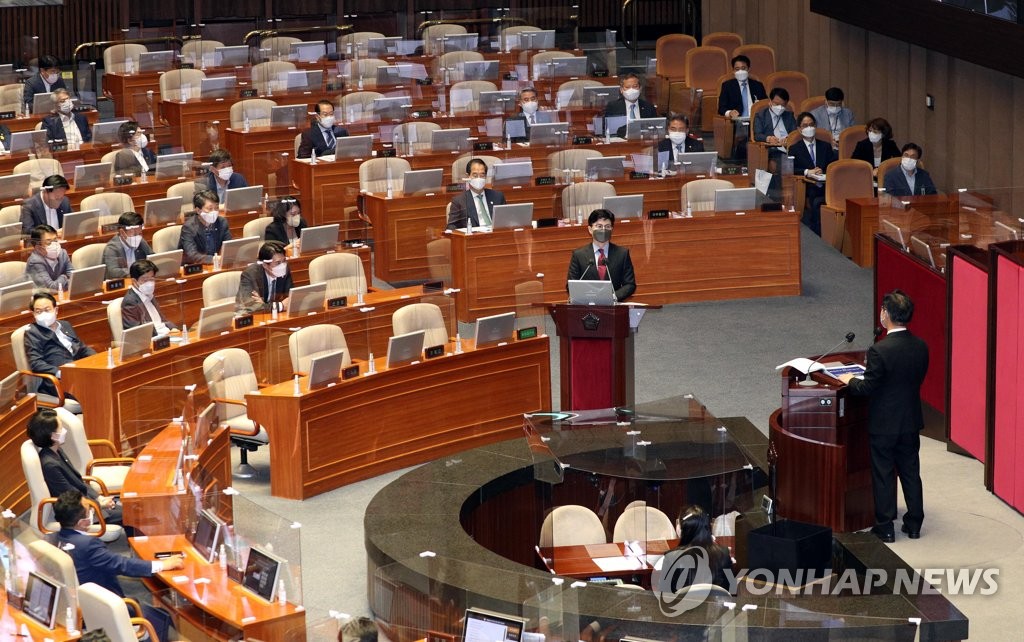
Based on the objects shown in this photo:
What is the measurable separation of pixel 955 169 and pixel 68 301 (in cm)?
888

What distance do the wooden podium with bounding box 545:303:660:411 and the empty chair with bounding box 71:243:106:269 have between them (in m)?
4.36

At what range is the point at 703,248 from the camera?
563 inches

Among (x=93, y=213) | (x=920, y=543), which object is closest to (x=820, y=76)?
(x=93, y=213)

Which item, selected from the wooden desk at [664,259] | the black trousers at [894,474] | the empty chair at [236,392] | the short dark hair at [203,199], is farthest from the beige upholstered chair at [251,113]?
the black trousers at [894,474]

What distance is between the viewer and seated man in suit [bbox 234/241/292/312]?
39.1 feet

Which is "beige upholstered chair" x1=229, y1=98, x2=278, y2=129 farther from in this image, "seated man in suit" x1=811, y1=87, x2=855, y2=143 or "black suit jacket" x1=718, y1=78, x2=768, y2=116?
"seated man in suit" x1=811, y1=87, x2=855, y2=143

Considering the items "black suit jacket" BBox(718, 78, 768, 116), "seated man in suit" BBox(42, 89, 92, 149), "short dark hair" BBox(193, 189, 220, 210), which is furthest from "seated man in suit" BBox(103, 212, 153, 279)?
"black suit jacket" BBox(718, 78, 768, 116)

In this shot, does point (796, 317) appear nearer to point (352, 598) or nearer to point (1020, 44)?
point (1020, 44)

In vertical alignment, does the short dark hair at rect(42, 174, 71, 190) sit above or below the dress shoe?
above

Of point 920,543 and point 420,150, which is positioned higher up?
point 420,150

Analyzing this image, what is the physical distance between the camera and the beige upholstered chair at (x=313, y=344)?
10.9 metres

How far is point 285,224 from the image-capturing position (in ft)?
44.3

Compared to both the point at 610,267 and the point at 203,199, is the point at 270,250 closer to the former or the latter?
the point at 203,199

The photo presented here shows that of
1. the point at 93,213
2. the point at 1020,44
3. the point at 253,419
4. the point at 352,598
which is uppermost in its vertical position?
the point at 1020,44
